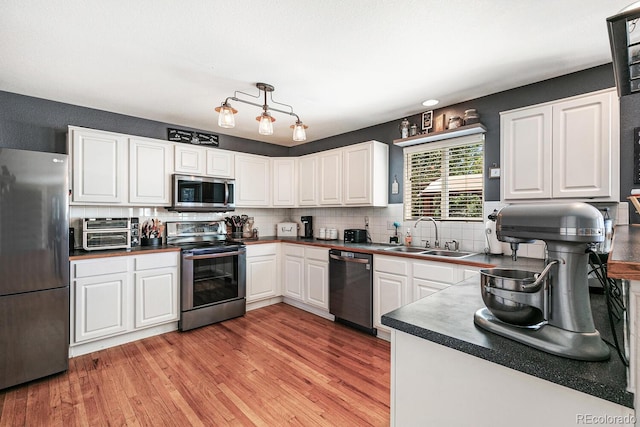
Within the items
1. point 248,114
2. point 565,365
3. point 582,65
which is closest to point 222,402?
point 565,365

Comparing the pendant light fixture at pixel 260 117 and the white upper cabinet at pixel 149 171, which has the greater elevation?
the pendant light fixture at pixel 260 117

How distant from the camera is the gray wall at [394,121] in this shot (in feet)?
7.05

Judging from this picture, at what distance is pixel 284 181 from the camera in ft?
14.8

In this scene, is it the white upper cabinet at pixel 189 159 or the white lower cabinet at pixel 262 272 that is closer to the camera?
the white upper cabinet at pixel 189 159

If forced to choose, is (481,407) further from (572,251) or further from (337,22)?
(337,22)

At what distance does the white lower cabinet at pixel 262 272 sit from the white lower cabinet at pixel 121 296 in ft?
2.91

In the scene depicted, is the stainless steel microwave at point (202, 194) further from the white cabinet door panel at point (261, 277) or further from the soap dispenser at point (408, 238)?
the soap dispenser at point (408, 238)

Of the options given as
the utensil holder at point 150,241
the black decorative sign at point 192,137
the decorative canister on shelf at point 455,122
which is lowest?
the utensil holder at point 150,241

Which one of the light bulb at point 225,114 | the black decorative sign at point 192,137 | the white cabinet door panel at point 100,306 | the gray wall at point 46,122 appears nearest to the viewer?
the light bulb at point 225,114

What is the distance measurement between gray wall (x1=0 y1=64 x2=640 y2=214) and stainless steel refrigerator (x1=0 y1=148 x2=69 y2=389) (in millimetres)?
965

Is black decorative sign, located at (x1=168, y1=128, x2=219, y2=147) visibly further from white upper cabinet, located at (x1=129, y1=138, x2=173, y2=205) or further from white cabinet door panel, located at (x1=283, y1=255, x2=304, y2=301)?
white cabinet door panel, located at (x1=283, y1=255, x2=304, y2=301)

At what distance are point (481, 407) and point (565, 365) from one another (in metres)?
0.26

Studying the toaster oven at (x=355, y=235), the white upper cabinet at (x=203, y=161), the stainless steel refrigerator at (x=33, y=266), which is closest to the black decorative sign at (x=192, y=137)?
the white upper cabinet at (x=203, y=161)

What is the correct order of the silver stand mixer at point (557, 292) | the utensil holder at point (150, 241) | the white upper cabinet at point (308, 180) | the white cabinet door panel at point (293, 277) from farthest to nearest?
the white upper cabinet at point (308, 180) < the white cabinet door panel at point (293, 277) < the utensil holder at point (150, 241) < the silver stand mixer at point (557, 292)
